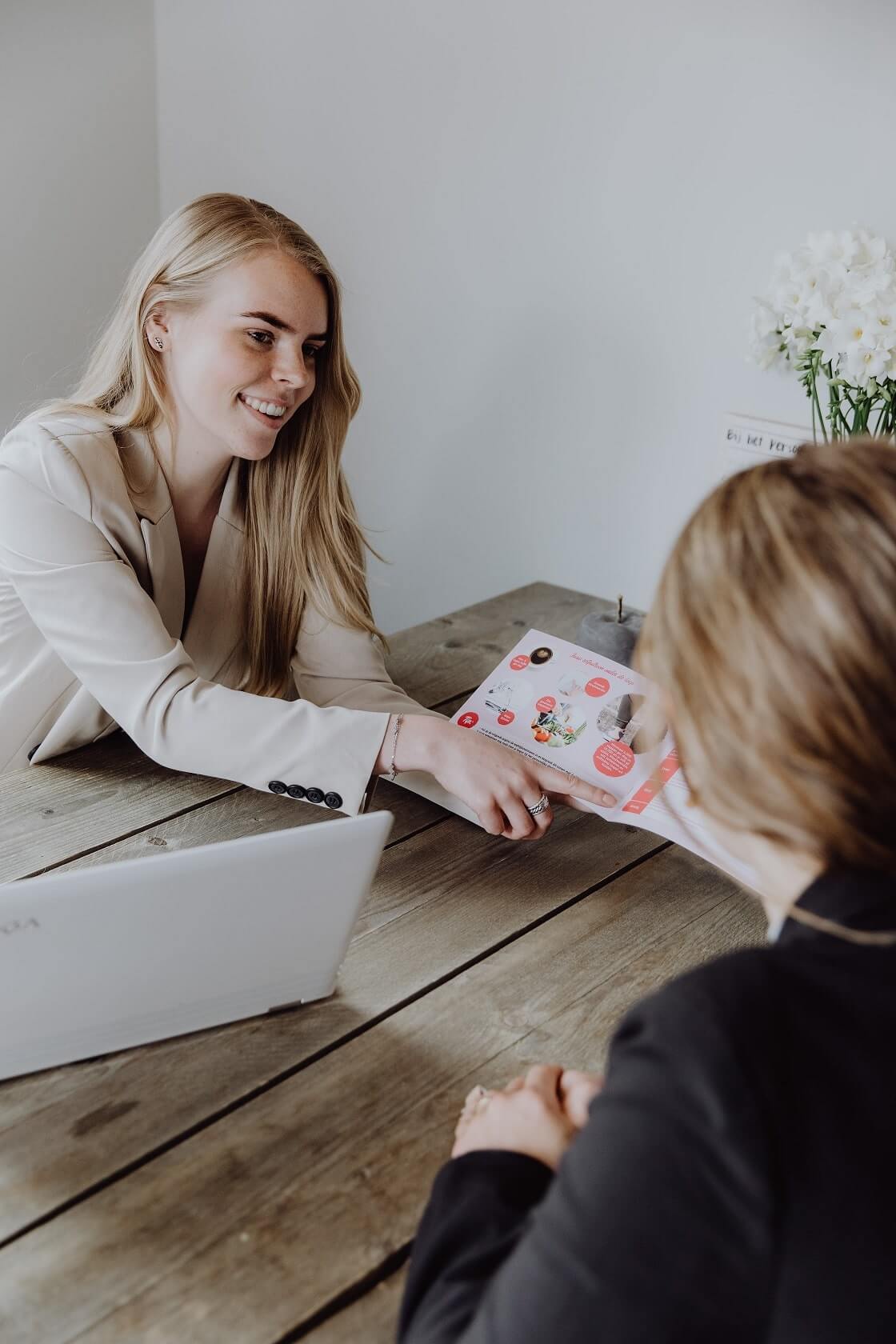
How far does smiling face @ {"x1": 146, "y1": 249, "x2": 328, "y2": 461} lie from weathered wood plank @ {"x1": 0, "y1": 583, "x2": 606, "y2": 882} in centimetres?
40

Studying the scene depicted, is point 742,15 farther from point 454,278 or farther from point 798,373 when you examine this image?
point 454,278

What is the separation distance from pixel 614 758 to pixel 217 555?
0.66 meters

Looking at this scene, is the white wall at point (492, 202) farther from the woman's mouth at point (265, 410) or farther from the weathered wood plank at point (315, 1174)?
the weathered wood plank at point (315, 1174)

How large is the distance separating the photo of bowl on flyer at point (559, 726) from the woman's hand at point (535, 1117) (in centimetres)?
58

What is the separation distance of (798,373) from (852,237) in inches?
9.4

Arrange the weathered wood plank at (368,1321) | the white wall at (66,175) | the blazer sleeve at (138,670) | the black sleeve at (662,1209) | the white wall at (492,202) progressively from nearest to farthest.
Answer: the black sleeve at (662,1209)
the weathered wood plank at (368,1321)
the blazer sleeve at (138,670)
the white wall at (492,202)
the white wall at (66,175)

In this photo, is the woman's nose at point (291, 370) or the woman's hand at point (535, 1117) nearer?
the woman's hand at point (535, 1117)

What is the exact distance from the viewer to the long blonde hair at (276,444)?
5.09ft

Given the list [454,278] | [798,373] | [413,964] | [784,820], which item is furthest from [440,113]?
[784,820]

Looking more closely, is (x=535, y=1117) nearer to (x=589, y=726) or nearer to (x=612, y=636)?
(x=589, y=726)

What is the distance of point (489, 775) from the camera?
1306mm

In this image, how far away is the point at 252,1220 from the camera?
0.80 metres

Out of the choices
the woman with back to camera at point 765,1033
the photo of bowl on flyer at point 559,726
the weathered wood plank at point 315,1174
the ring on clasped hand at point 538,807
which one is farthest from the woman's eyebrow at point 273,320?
the woman with back to camera at point 765,1033

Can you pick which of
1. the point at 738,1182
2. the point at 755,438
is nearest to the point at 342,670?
the point at 755,438
